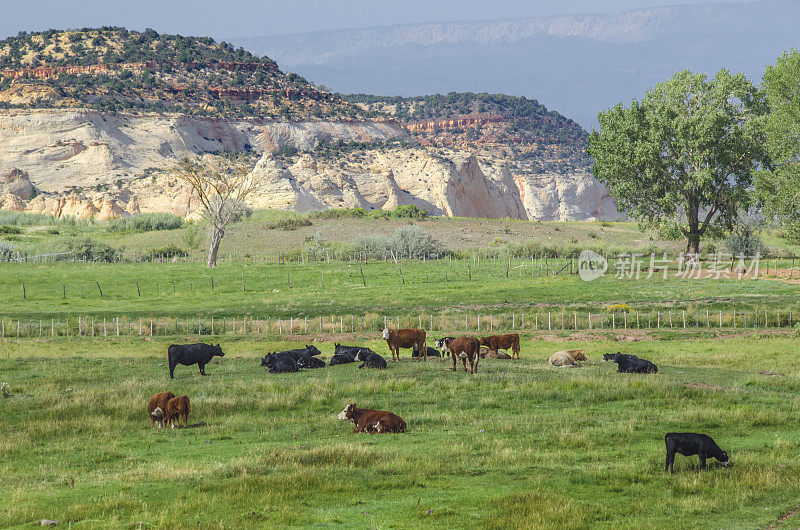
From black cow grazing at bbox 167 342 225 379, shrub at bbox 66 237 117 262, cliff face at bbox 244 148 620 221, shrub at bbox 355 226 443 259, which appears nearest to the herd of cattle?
black cow grazing at bbox 167 342 225 379

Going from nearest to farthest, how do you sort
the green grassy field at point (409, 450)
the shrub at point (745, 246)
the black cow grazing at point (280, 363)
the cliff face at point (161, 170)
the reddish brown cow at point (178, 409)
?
the green grassy field at point (409, 450)
the reddish brown cow at point (178, 409)
the black cow grazing at point (280, 363)
the shrub at point (745, 246)
the cliff face at point (161, 170)

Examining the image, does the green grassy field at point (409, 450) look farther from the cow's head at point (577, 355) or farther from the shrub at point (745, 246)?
the shrub at point (745, 246)

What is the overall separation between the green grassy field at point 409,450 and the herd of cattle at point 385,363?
0.41 metres

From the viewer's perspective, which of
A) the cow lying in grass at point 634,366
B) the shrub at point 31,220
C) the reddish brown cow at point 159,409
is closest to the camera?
the reddish brown cow at point 159,409

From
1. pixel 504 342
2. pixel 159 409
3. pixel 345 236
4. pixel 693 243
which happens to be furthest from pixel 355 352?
pixel 345 236

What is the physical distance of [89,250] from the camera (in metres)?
94.1

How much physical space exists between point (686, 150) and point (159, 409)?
6391cm

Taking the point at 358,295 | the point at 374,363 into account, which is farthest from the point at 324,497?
the point at 358,295

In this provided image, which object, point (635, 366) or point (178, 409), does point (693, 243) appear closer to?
point (635, 366)

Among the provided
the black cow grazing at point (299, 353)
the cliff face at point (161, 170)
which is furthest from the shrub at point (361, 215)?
the black cow grazing at point (299, 353)

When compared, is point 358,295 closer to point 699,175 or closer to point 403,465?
point 699,175

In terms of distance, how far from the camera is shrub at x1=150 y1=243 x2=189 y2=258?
98.1 meters

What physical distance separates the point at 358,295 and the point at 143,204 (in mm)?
105452

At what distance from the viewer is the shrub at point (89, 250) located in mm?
93375
